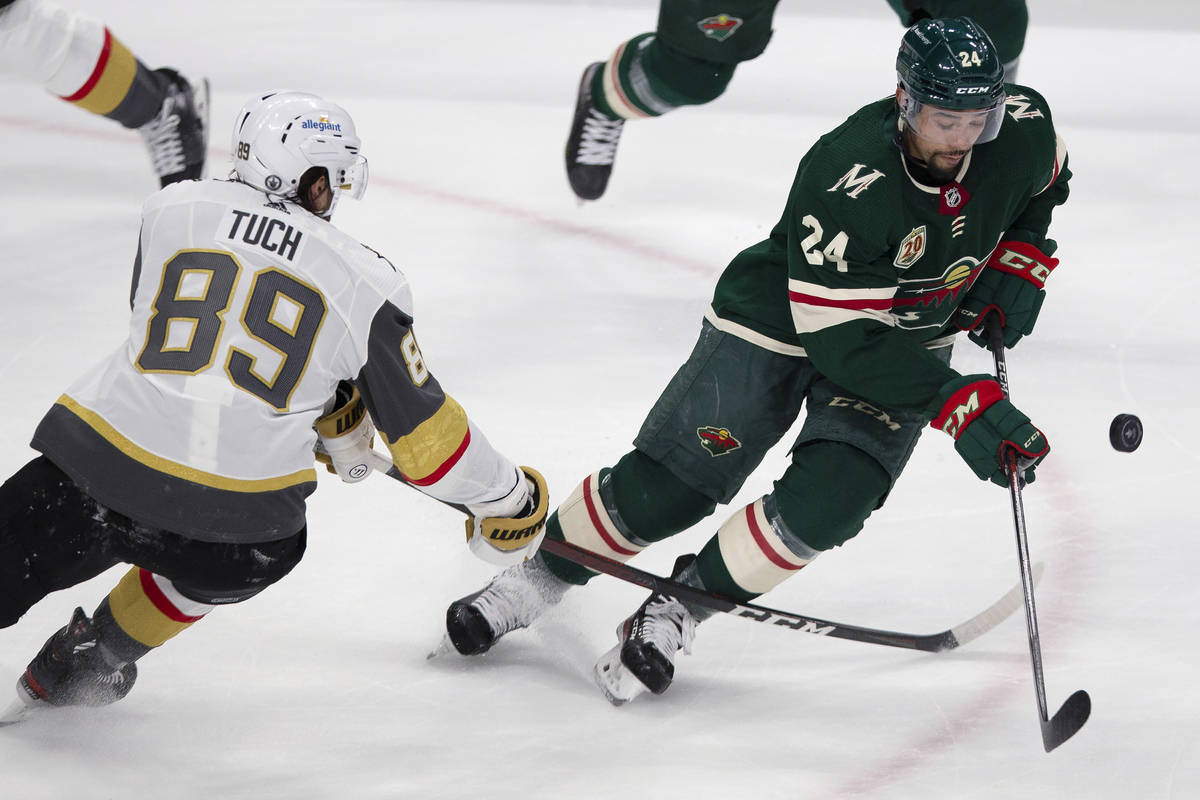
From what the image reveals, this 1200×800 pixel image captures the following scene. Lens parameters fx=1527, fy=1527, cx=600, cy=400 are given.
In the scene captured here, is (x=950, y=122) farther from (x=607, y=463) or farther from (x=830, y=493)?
(x=607, y=463)

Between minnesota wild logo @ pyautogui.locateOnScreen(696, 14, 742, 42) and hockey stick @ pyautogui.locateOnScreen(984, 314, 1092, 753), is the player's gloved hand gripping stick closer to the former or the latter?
hockey stick @ pyautogui.locateOnScreen(984, 314, 1092, 753)

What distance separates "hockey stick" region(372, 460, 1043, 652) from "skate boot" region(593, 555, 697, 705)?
0.09 ft

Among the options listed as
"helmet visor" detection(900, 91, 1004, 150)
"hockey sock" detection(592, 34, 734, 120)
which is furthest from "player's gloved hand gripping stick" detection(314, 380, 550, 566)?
"hockey sock" detection(592, 34, 734, 120)

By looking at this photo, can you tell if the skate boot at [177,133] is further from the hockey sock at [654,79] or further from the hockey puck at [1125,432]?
the hockey puck at [1125,432]

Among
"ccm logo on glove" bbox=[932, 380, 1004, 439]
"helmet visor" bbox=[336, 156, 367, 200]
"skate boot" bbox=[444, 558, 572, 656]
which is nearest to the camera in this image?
"helmet visor" bbox=[336, 156, 367, 200]

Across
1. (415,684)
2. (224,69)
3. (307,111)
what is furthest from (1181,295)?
(224,69)

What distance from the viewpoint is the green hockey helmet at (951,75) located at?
2.11 meters

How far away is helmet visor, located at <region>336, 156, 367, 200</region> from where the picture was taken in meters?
1.99

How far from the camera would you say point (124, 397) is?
6.19 ft

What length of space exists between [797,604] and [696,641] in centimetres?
23

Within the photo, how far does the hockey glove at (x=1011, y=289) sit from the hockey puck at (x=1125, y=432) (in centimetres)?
35

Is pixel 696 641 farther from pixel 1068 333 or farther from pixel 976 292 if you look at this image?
pixel 1068 333

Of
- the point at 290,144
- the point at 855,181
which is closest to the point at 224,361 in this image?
the point at 290,144

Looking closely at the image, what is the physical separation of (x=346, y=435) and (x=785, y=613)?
30.6 inches
